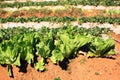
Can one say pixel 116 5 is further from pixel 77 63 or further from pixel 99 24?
pixel 77 63

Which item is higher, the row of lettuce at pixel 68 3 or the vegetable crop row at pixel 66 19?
the row of lettuce at pixel 68 3

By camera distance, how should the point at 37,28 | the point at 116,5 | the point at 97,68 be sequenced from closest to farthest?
1. the point at 97,68
2. the point at 37,28
3. the point at 116,5

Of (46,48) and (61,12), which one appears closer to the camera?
(46,48)

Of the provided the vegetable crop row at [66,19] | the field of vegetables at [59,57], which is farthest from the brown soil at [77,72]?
the vegetable crop row at [66,19]

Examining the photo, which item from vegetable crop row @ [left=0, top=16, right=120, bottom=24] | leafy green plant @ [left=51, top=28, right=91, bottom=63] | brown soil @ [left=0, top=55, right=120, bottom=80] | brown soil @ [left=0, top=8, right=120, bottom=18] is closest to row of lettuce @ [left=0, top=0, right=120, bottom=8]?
brown soil @ [left=0, top=8, right=120, bottom=18]

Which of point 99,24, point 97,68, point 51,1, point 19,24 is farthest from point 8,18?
point 97,68

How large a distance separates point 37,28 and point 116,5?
15.8ft

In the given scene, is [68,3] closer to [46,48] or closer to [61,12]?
[61,12]

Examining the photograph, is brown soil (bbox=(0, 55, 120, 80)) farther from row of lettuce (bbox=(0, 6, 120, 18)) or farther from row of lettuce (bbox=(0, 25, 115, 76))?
row of lettuce (bbox=(0, 6, 120, 18))

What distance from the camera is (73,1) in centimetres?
1680

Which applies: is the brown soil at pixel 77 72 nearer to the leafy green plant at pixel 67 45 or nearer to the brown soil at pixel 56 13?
the leafy green plant at pixel 67 45

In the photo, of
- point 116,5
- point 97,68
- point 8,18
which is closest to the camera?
point 97,68

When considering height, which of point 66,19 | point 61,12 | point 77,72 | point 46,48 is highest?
point 46,48

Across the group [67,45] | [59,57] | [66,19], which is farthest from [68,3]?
[59,57]
